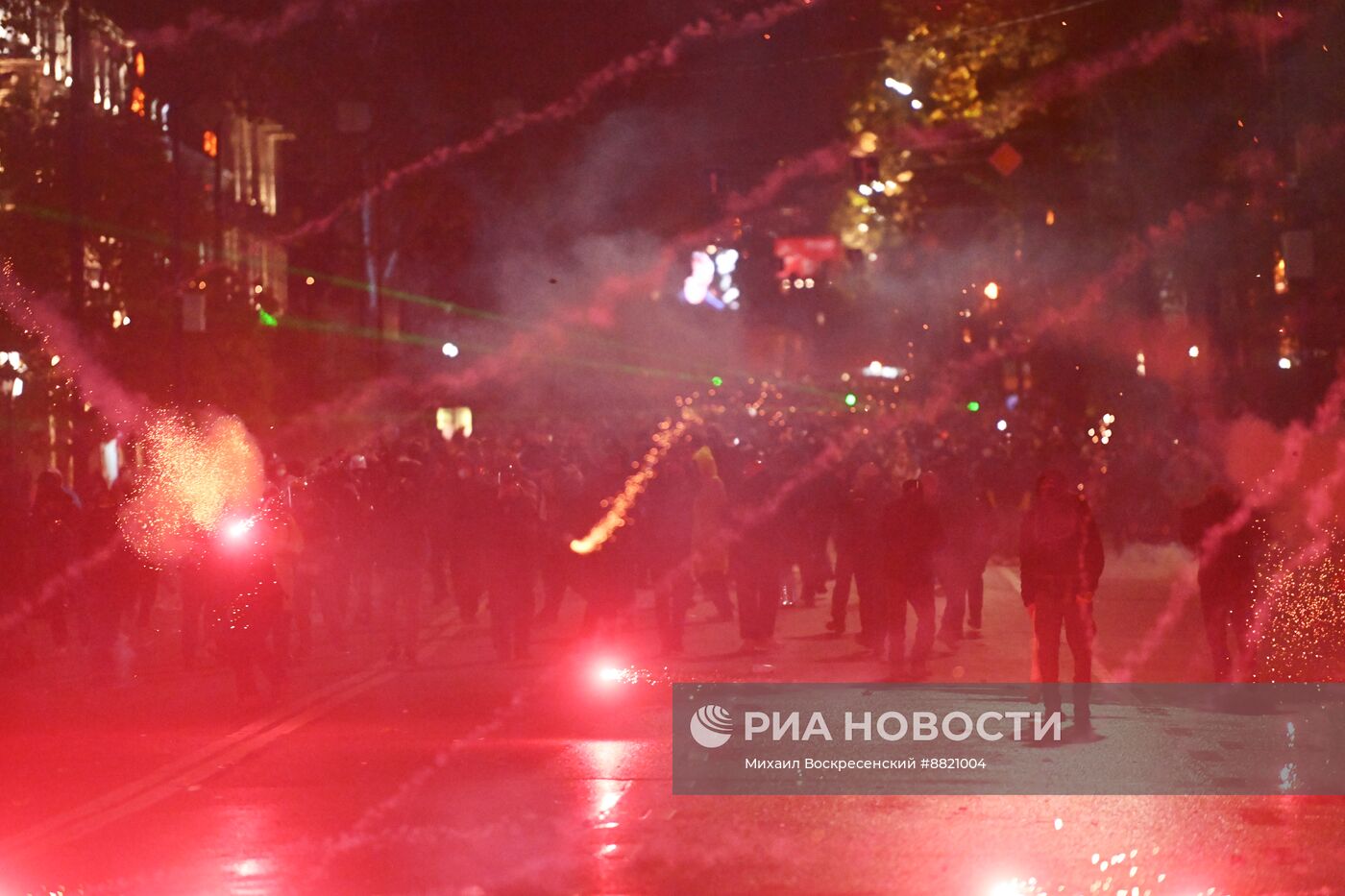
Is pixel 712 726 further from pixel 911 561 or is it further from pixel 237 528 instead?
pixel 237 528

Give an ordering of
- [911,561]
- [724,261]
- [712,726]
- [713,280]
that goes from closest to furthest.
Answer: [712,726] → [911,561] → [724,261] → [713,280]

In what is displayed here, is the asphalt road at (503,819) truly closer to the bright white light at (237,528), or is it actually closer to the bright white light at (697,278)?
the bright white light at (237,528)

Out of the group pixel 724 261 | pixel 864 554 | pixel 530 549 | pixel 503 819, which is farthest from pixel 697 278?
pixel 503 819

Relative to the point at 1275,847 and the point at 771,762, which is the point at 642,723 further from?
the point at 1275,847

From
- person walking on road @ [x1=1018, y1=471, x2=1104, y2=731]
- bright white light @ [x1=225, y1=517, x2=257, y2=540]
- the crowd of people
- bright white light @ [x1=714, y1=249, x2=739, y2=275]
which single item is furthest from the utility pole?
bright white light @ [x1=714, y1=249, x2=739, y2=275]

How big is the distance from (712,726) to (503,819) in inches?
122

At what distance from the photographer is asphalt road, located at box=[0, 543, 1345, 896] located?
7398 millimetres

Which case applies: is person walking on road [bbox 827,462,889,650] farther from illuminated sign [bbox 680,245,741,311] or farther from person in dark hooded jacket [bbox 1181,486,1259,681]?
illuminated sign [bbox 680,245,741,311]

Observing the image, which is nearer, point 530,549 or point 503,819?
point 503,819

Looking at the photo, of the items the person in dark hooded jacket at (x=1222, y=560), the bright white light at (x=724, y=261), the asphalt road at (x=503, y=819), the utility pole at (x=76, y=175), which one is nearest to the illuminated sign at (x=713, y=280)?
the bright white light at (x=724, y=261)

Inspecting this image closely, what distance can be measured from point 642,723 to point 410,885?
4.41m

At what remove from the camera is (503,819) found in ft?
28.1

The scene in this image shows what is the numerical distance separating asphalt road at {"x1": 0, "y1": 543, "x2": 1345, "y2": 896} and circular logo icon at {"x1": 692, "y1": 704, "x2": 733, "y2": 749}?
0.81 feet

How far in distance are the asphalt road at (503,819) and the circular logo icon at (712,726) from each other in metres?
0.25
